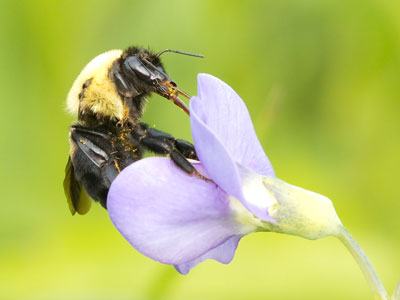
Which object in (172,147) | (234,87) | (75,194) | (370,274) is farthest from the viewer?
(234,87)

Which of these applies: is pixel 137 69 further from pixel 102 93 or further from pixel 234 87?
pixel 234 87

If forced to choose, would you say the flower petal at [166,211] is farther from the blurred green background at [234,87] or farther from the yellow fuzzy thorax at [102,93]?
the blurred green background at [234,87]

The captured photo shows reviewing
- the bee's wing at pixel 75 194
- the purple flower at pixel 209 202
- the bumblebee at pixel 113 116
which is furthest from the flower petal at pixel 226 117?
the bee's wing at pixel 75 194

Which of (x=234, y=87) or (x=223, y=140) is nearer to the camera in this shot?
(x=223, y=140)

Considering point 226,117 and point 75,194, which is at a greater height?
point 226,117

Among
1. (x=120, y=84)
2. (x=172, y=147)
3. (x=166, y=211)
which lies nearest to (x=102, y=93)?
(x=120, y=84)

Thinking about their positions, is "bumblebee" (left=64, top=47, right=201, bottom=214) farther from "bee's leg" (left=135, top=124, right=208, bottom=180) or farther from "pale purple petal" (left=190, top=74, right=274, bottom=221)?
"pale purple petal" (left=190, top=74, right=274, bottom=221)
